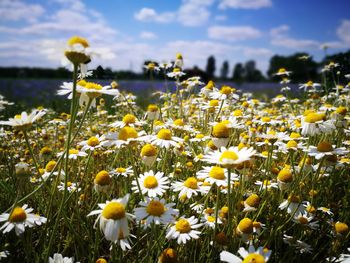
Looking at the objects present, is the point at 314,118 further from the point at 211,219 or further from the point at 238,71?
the point at 238,71

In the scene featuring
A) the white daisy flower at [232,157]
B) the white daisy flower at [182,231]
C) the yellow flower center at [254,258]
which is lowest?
the white daisy flower at [182,231]

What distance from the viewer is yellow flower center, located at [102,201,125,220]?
1344 mm

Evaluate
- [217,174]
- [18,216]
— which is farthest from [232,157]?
[18,216]

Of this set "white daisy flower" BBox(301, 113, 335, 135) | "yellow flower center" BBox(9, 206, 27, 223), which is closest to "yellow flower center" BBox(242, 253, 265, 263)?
"white daisy flower" BBox(301, 113, 335, 135)

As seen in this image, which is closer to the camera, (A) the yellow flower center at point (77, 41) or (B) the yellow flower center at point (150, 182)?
(A) the yellow flower center at point (77, 41)

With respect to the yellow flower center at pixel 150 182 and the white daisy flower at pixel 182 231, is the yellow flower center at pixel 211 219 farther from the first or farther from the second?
the yellow flower center at pixel 150 182

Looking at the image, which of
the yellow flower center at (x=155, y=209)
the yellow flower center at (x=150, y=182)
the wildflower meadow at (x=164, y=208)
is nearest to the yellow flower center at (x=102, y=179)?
the wildflower meadow at (x=164, y=208)

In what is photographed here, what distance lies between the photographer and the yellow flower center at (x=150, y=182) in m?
1.80

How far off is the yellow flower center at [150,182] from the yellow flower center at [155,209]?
209mm

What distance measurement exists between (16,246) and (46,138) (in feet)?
6.41

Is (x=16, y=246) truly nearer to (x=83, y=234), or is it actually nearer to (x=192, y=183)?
(x=83, y=234)

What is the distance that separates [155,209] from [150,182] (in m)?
0.25

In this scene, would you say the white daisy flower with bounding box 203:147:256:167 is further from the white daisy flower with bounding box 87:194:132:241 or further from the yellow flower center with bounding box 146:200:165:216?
the white daisy flower with bounding box 87:194:132:241

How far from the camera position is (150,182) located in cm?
180
